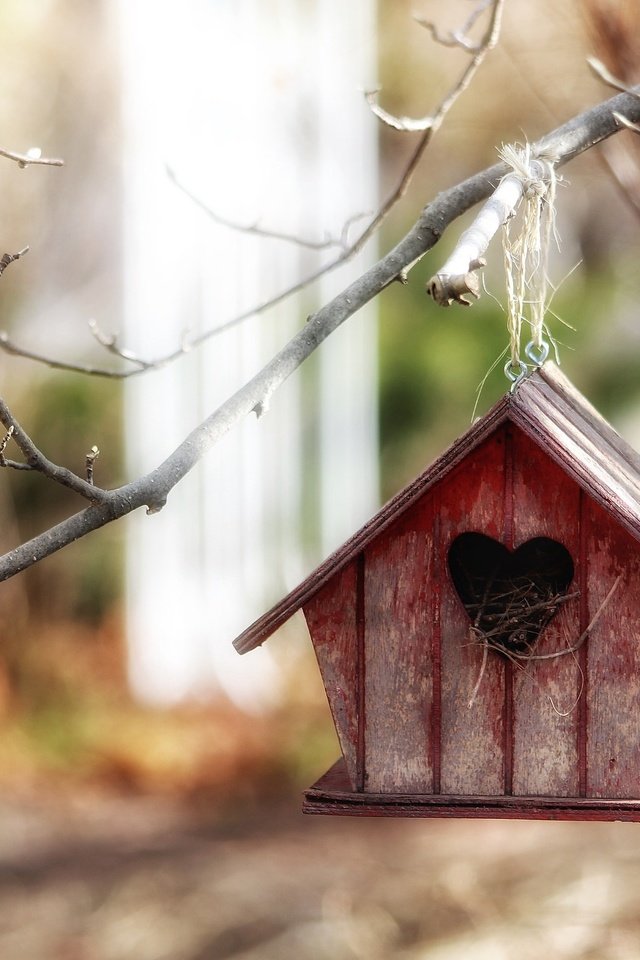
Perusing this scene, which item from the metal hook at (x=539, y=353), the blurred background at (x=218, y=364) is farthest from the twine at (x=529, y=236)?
the blurred background at (x=218, y=364)

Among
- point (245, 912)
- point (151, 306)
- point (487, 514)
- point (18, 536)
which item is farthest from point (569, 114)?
point (18, 536)

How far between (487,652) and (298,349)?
0.34 meters

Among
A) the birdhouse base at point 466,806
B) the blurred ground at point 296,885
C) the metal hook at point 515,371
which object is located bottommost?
the blurred ground at point 296,885

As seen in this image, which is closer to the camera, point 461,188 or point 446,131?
point 461,188

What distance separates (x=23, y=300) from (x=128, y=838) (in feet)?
6.62

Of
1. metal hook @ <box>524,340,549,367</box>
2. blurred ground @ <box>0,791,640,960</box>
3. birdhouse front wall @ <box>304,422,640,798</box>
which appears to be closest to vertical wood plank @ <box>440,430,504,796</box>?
birdhouse front wall @ <box>304,422,640,798</box>

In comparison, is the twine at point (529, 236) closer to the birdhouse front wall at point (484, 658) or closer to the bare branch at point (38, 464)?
the birdhouse front wall at point (484, 658)

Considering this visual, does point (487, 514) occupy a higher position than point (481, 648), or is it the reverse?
point (487, 514)

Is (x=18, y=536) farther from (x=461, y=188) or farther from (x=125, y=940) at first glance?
(x=461, y=188)

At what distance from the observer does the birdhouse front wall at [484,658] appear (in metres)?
0.99

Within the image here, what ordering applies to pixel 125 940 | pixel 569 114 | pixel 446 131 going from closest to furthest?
pixel 569 114 < pixel 125 940 < pixel 446 131

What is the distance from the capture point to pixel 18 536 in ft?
13.3

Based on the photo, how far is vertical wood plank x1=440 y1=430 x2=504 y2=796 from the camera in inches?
39.2

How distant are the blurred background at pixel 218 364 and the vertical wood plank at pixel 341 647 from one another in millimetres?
2742
